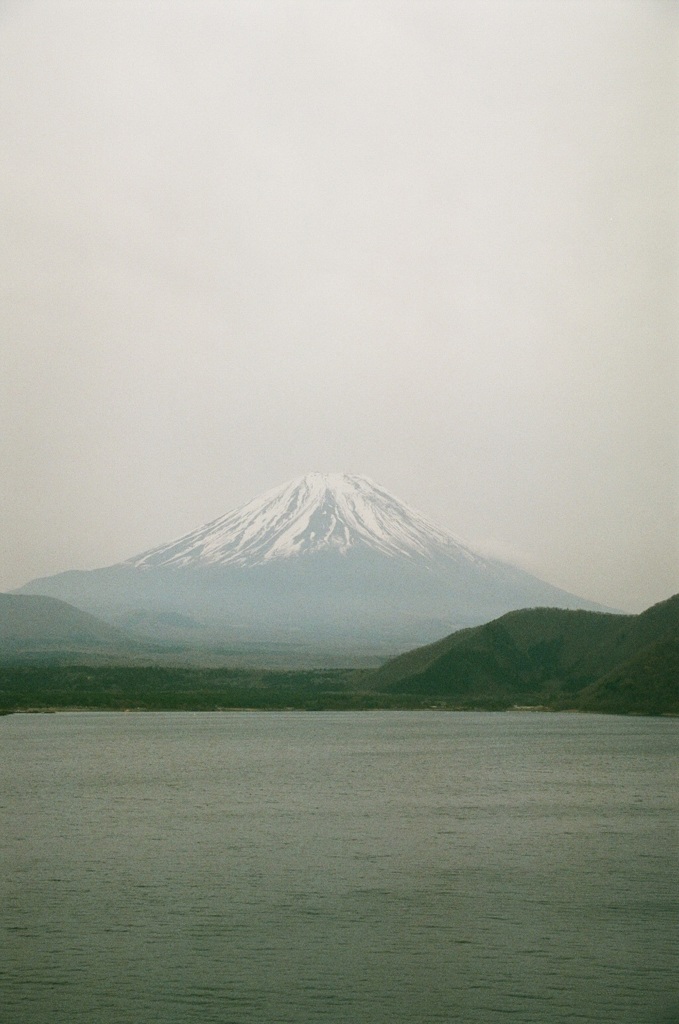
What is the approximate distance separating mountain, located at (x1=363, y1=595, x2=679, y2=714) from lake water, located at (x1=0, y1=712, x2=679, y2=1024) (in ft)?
151

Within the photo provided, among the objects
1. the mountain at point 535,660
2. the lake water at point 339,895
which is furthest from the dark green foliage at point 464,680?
the lake water at point 339,895

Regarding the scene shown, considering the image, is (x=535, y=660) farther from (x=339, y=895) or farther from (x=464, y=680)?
(x=339, y=895)

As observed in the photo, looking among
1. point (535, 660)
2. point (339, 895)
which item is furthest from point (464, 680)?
point (339, 895)

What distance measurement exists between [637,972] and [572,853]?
37.1ft

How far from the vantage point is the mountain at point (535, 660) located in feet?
331

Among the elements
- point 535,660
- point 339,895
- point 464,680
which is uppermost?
point 535,660

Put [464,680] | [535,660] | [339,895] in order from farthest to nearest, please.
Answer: [535,660]
[464,680]
[339,895]

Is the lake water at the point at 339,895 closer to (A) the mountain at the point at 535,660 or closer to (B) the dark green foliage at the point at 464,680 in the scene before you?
(A) the mountain at the point at 535,660

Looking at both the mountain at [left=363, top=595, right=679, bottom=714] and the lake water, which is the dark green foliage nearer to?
the mountain at [left=363, top=595, right=679, bottom=714]

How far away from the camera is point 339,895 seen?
26078mm

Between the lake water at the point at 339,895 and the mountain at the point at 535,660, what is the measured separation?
46.1 m

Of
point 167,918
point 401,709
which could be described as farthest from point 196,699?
point 167,918

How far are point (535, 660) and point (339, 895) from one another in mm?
88255

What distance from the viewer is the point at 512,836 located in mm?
34125
